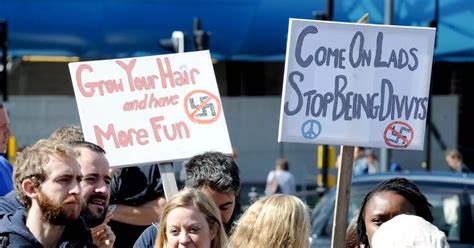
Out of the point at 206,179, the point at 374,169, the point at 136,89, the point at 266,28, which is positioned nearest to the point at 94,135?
the point at 136,89

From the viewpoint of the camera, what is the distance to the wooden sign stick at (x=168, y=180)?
6.04 metres

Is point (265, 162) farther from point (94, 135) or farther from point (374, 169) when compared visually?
point (94, 135)

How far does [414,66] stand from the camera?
6012 mm

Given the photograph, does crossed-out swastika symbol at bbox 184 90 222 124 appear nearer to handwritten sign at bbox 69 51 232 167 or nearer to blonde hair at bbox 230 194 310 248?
handwritten sign at bbox 69 51 232 167

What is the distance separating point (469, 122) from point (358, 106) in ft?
68.6

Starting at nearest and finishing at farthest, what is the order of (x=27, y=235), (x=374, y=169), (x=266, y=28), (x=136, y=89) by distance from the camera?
(x=27, y=235)
(x=136, y=89)
(x=374, y=169)
(x=266, y=28)

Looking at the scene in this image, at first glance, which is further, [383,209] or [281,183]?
[281,183]

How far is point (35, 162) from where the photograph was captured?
4578mm

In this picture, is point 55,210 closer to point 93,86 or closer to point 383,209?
point 383,209

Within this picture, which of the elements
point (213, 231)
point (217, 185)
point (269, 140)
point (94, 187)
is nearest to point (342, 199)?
point (217, 185)

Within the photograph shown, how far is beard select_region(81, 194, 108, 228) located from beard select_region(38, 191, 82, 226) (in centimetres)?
56

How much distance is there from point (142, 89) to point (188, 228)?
1707mm

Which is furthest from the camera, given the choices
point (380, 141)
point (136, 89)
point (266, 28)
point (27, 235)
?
point (266, 28)

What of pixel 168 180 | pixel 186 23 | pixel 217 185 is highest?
pixel 217 185
